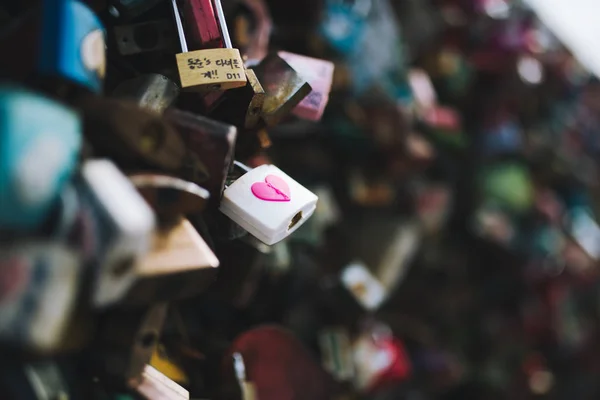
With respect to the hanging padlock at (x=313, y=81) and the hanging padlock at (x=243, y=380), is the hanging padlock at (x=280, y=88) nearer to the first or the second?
the hanging padlock at (x=313, y=81)

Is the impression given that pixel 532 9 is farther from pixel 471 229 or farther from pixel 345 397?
pixel 345 397

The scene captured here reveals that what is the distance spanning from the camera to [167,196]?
33 centimetres

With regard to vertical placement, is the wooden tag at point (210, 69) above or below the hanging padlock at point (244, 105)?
above

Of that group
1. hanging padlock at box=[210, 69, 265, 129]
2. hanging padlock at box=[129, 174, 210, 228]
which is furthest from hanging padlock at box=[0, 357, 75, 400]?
hanging padlock at box=[210, 69, 265, 129]

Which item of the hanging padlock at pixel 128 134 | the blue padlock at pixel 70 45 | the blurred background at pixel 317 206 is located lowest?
the blurred background at pixel 317 206

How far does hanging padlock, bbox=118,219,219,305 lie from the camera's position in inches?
12.3

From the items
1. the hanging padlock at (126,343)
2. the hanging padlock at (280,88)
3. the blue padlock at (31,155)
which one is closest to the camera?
the blue padlock at (31,155)

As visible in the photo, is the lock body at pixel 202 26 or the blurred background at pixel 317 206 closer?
the blurred background at pixel 317 206

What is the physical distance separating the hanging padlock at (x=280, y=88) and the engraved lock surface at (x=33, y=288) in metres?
0.23

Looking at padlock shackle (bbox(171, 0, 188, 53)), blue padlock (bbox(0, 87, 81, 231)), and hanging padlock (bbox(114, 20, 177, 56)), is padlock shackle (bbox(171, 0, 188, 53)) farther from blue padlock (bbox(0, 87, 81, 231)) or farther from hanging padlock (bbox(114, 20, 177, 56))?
blue padlock (bbox(0, 87, 81, 231))

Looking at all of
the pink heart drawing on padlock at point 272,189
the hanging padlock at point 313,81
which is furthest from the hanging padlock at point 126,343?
the hanging padlock at point 313,81

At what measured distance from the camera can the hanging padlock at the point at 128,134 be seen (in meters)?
0.33

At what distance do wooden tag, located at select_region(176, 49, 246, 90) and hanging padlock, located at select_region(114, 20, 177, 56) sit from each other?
0.11 ft

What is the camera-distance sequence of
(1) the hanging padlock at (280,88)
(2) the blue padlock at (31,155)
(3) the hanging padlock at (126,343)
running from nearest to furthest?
(2) the blue padlock at (31,155) < (3) the hanging padlock at (126,343) < (1) the hanging padlock at (280,88)
